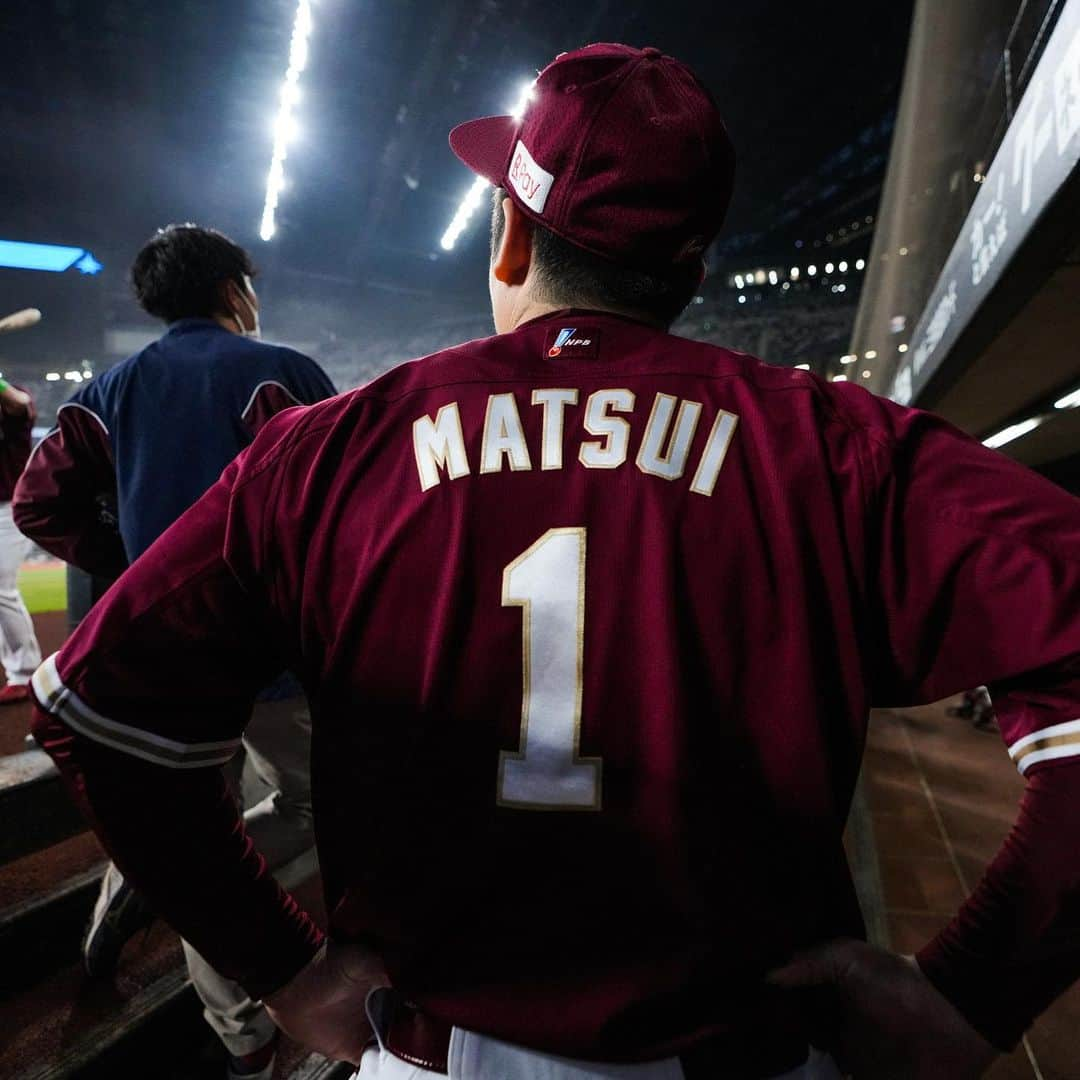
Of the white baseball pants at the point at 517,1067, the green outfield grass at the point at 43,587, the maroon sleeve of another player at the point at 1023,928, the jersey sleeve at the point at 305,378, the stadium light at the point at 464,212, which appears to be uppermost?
the stadium light at the point at 464,212

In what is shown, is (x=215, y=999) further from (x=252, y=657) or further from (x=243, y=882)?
(x=252, y=657)

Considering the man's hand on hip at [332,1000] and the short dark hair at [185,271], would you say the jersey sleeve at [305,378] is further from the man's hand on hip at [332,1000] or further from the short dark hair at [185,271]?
the man's hand on hip at [332,1000]

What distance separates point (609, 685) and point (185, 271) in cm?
179

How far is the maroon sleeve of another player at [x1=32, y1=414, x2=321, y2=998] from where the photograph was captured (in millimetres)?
613

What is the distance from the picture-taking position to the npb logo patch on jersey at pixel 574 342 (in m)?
0.65

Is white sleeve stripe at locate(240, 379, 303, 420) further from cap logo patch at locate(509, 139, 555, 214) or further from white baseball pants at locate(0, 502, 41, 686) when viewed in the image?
white baseball pants at locate(0, 502, 41, 686)

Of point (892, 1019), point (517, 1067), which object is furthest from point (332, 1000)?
point (892, 1019)

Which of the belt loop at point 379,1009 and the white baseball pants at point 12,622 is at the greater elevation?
the belt loop at point 379,1009

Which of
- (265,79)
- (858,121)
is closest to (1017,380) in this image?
(265,79)

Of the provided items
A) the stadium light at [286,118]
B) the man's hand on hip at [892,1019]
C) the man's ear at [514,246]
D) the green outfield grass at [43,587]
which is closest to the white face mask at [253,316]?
the man's ear at [514,246]

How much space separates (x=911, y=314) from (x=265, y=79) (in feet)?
31.5

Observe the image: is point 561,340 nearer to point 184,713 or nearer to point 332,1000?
point 184,713

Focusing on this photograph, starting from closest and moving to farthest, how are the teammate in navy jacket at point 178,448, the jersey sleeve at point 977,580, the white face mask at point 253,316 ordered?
the jersey sleeve at point 977,580 < the teammate in navy jacket at point 178,448 < the white face mask at point 253,316

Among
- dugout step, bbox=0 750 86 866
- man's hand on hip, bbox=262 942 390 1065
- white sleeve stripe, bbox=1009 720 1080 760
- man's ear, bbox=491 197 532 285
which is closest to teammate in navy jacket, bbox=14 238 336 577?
dugout step, bbox=0 750 86 866
